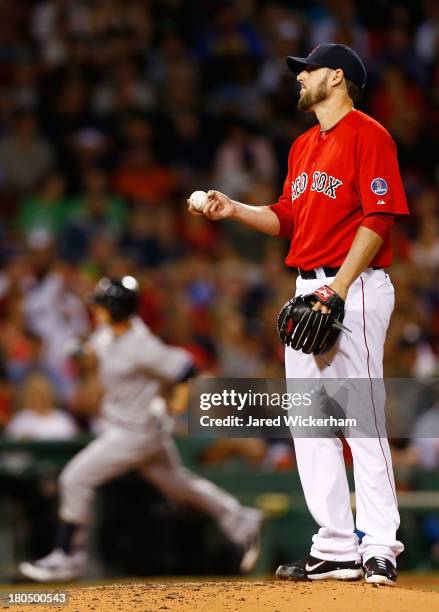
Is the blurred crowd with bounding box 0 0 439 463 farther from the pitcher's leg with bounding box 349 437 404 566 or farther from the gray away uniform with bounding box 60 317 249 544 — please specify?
the pitcher's leg with bounding box 349 437 404 566

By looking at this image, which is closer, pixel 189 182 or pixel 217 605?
pixel 217 605

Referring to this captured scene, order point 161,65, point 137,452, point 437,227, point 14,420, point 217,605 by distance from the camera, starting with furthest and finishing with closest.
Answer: point 161,65, point 437,227, point 14,420, point 137,452, point 217,605

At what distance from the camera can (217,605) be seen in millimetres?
4227

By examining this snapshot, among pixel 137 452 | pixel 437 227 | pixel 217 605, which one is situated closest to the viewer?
pixel 217 605

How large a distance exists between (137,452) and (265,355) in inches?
64.4

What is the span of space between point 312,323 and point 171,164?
684 centimetres

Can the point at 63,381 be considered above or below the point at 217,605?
above

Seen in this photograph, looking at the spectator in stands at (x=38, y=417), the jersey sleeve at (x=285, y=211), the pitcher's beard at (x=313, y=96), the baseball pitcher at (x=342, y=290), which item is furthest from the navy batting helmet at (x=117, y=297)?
the pitcher's beard at (x=313, y=96)

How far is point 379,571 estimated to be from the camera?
4.32 metres

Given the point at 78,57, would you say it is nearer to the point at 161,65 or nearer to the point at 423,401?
the point at 161,65

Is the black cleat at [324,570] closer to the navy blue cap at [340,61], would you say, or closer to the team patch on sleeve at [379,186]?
the team patch on sleeve at [379,186]

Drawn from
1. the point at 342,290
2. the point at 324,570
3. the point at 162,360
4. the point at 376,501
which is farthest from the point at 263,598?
the point at 162,360

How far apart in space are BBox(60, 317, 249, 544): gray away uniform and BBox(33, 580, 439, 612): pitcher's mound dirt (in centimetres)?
323

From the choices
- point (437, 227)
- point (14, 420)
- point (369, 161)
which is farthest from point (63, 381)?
point (369, 161)
